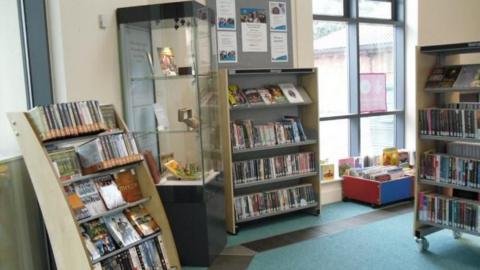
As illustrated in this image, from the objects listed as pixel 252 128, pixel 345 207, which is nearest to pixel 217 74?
pixel 252 128

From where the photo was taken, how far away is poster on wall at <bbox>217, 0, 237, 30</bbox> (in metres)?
4.59

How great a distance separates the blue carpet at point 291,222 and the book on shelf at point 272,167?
52 cm

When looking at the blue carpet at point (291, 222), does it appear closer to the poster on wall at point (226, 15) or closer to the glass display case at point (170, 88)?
the glass display case at point (170, 88)

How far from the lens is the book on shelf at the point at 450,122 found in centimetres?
354

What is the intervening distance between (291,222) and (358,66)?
233 cm

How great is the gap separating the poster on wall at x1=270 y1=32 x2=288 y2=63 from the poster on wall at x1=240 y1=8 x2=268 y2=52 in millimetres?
100

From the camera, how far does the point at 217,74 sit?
4.29 metres

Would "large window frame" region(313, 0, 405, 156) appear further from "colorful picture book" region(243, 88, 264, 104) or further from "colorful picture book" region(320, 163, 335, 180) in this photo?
"colorful picture book" region(243, 88, 264, 104)

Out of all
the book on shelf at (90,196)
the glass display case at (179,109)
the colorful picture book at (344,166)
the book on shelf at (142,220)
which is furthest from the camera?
the colorful picture book at (344,166)

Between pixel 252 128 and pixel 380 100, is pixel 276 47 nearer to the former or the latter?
pixel 252 128

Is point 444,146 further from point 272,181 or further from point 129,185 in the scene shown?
point 129,185

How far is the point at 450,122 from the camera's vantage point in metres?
3.69

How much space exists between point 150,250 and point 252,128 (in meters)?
1.99

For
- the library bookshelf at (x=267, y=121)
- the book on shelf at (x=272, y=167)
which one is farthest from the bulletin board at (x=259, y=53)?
the book on shelf at (x=272, y=167)
